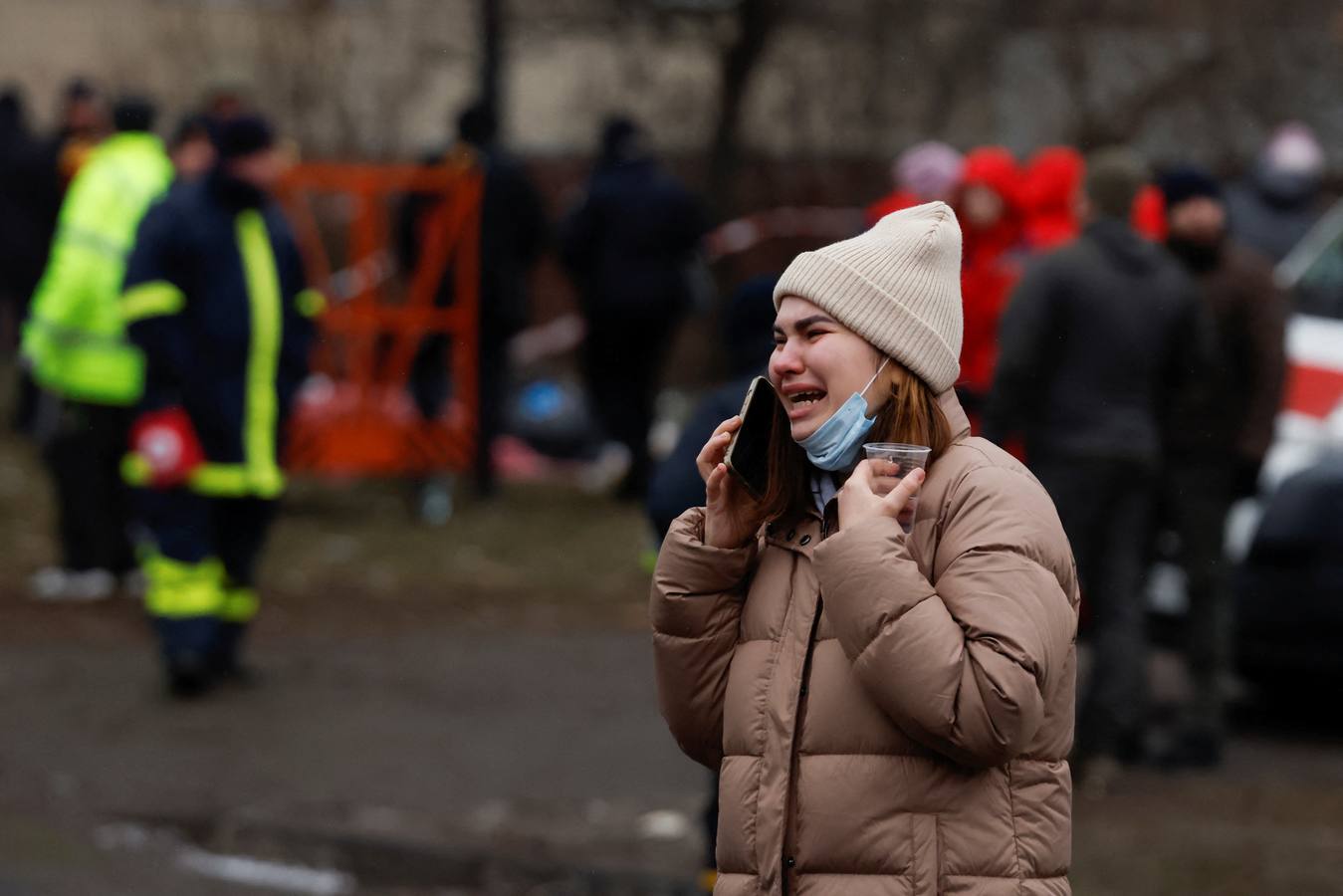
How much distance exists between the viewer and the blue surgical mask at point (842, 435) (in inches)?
129

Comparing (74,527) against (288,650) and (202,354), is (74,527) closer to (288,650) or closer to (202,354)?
(288,650)

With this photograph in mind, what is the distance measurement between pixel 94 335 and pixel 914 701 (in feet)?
25.9

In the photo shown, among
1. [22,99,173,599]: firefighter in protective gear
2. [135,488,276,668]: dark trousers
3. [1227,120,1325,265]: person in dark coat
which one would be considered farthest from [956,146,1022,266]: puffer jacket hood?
[22,99,173,599]: firefighter in protective gear

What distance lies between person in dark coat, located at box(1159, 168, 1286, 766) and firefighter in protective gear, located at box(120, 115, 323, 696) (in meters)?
3.33

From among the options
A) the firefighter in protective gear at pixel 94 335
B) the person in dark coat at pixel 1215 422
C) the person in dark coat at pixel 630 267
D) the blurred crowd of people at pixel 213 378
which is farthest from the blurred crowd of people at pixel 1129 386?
the person in dark coat at pixel 630 267

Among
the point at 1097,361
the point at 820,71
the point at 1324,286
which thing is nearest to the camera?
the point at 1097,361

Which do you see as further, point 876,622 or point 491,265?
point 491,265

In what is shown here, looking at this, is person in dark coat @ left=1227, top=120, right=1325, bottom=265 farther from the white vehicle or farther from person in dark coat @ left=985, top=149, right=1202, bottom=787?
person in dark coat @ left=985, top=149, right=1202, bottom=787

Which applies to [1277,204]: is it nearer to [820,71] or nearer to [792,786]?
[820,71]

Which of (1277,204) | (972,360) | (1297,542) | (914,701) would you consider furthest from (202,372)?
(1277,204)

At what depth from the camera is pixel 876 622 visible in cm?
313

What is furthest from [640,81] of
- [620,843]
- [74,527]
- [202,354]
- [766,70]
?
[620,843]

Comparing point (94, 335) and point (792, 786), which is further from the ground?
point (792, 786)

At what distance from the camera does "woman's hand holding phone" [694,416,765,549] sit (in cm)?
342
